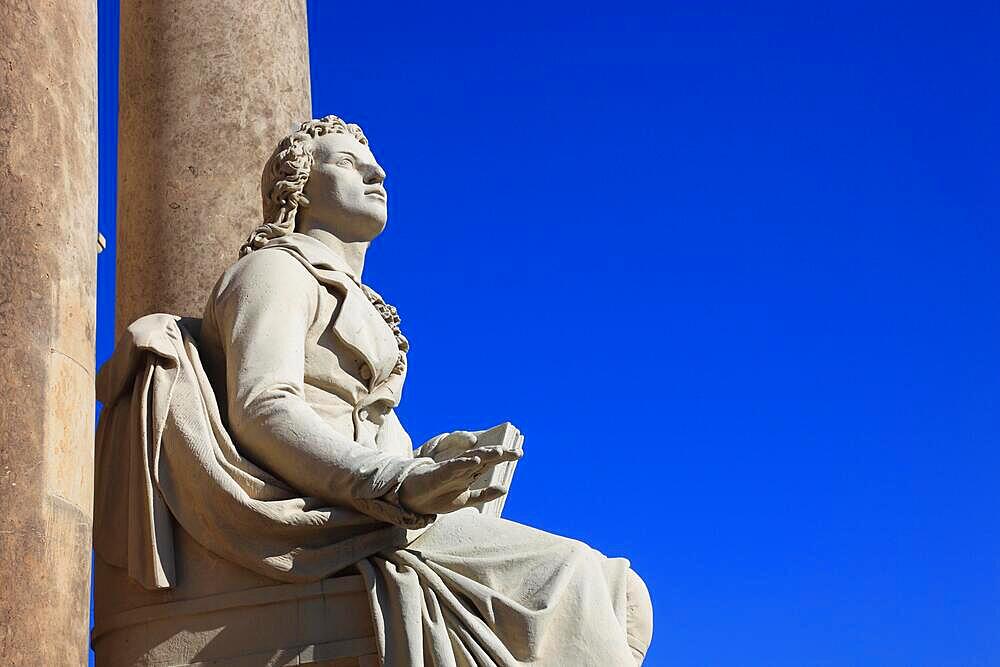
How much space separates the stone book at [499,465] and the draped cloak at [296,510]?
0.46 m

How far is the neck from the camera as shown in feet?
40.9

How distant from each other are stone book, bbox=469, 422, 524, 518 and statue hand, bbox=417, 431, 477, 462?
0.27ft

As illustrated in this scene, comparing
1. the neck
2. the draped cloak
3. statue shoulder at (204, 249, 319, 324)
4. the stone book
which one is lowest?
the draped cloak

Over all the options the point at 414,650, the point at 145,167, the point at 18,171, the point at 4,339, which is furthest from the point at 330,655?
the point at 145,167

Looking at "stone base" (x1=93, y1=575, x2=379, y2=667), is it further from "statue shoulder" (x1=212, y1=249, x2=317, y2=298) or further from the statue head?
the statue head

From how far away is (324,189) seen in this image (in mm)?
12539

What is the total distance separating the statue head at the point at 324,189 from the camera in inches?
492

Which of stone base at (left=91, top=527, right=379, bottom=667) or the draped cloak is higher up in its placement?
the draped cloak

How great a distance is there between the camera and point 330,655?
404 inches

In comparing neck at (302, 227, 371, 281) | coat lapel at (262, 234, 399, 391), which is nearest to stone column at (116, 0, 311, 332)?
neck at (302, 227, 371, 281)

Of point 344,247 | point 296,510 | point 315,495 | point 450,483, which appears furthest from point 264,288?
point 450,483

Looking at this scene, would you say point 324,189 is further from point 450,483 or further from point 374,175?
point 450,483

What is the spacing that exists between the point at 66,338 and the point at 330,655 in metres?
2.31

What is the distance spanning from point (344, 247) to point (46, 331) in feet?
9.82
